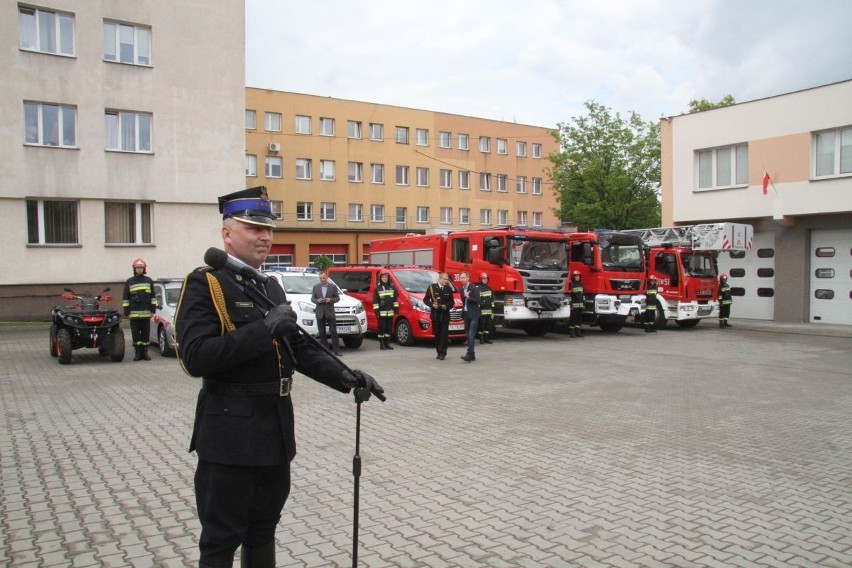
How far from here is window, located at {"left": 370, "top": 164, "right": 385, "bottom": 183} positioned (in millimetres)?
48875

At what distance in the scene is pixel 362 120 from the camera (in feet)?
158

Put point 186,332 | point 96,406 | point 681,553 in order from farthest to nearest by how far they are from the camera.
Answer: point 96,406
point 681,553
point 186,332

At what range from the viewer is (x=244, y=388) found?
3092 millimetres

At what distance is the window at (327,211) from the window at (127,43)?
22.5 metres

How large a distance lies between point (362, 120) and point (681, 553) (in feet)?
152

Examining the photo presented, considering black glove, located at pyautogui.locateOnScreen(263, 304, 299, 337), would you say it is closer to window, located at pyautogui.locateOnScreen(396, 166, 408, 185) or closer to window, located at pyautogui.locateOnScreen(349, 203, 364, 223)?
window, located at pyautogui.locateOnScreen(349, 203, 364, 223)

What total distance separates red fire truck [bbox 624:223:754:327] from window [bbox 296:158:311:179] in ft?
96.8

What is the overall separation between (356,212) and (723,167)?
28321 mm

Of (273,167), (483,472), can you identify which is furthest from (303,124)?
(483,472)

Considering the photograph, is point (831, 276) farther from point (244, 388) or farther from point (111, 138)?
point (111, 138)

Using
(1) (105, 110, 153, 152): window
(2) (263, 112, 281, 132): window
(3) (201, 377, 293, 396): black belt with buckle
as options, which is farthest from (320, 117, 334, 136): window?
(3) (201, 377, 293, 396): black belt with buckle

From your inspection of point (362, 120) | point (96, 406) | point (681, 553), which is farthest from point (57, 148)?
point (362, 120)

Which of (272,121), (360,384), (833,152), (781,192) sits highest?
(272,121)

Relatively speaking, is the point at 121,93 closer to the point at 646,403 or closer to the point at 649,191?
the point at 646,403
